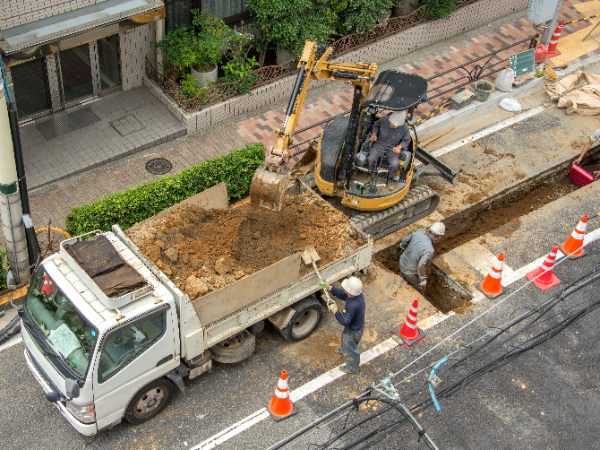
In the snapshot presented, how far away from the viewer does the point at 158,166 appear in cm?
1384

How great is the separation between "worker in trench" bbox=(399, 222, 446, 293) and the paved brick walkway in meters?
4.26

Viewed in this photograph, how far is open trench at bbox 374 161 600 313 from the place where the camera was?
12.0 meters

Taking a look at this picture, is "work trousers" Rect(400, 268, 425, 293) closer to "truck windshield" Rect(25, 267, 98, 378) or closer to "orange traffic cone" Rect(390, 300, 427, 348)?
"orange traffic cone" Rect(390, 300, 427, 348)

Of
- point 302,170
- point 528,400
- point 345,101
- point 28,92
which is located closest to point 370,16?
point 345,101

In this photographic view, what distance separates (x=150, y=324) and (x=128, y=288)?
536mm

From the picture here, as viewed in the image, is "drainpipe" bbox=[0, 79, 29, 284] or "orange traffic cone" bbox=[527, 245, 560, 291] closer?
"drainpipe" bbox=[0, 79, 29, 284]

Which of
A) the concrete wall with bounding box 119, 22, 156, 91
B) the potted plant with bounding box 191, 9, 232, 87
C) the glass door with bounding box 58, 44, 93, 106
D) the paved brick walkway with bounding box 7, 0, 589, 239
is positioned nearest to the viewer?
the paved brick walkway with bounding box 7, 0, 589, 239

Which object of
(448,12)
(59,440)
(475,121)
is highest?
(448,12)

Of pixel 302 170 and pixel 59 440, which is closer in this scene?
pixel 59 440

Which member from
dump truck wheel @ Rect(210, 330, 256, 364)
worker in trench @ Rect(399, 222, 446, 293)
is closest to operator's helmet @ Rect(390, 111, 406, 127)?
worker in trench @ Rect(399, 222, 446, 293)

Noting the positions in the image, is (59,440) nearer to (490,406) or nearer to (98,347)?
(98,347)

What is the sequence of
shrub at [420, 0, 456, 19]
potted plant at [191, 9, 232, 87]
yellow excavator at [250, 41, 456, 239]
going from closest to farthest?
yellow excavator at [250, 41, 456, 239]
potted plant at [191, 9, 232, 87]
shrub at [420, 0, 456, 19]

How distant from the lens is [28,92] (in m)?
14.0

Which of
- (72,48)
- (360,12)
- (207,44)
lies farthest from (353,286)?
(360,12)
